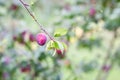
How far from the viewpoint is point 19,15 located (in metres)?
2.99

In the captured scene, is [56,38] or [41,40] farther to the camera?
[56,38]

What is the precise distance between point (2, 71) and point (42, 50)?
37 cm

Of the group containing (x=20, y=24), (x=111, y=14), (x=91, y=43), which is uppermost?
(x=20, y=24)

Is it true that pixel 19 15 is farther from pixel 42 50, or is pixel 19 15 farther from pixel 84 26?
pixel 42 50

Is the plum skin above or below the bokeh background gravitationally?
above

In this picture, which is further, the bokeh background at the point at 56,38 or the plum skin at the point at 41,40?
the bokeh background at the point at 56,38

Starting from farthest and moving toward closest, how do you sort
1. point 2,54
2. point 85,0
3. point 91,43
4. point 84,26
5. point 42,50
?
point 91,43 → point 85,0 → point 84,26 → point 2,54 → point 42,50

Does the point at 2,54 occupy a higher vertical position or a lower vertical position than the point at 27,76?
higher

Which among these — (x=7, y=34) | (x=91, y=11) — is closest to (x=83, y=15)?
(x=91, y=11)

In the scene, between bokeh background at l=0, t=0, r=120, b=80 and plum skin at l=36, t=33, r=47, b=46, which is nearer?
plum skin at l=36, t=33, r=47, b=46

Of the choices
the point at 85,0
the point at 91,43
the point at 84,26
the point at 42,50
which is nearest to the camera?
the point at 42,50

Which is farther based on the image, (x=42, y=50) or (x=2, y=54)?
(x=2, y=54)

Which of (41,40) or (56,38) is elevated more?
(41,40)

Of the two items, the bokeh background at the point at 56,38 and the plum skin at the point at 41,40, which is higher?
the plum skin at the point at 41,40
